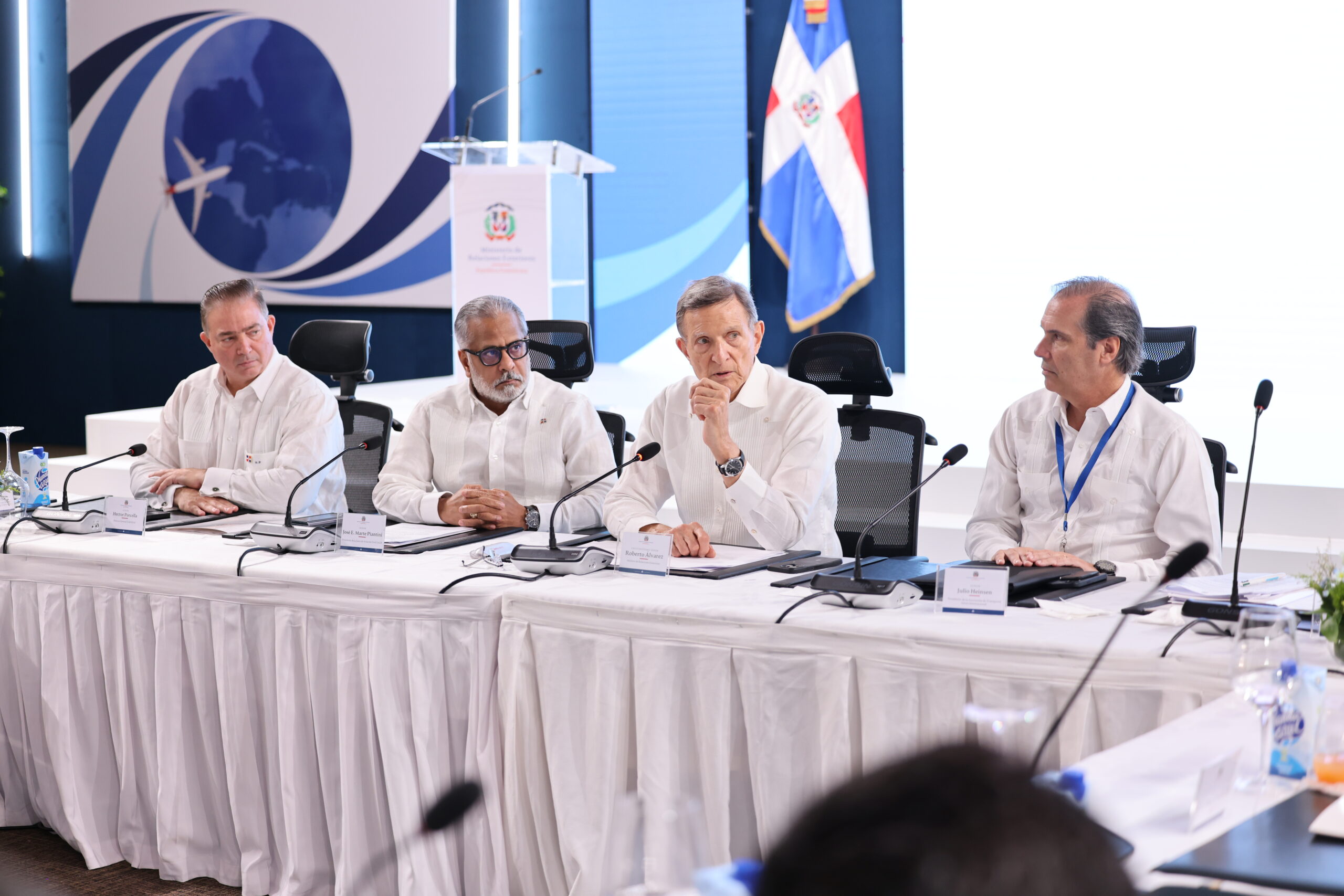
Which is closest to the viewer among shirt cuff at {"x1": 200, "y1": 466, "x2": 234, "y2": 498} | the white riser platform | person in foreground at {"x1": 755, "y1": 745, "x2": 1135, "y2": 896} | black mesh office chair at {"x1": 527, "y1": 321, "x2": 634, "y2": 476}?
person in foreground at {"x1": 755, "y1": 745, "x2": 1135, "y2": 896}

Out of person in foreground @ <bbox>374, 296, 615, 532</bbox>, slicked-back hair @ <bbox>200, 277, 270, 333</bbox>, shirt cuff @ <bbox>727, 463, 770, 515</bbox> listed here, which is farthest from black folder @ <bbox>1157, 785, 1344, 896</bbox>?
slicked-back hair @ <bbox>200, 277, 270, 333</bbox>

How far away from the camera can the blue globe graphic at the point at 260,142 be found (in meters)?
8.63

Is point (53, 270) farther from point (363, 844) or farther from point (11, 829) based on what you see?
point (363, 844)

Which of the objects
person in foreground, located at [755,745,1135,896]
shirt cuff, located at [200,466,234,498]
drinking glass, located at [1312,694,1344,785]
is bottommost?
drinking glass, located at [1312,694,1344,785]

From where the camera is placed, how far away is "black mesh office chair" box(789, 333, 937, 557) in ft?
11.2

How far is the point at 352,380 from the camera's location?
14.2 feet

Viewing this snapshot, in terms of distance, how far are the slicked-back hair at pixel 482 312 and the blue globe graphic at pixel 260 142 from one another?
18.5 feet

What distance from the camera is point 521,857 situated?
2408 mm

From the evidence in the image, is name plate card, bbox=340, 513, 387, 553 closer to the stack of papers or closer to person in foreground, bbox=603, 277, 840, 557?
person in foreground, bbox=603, 277, 840, 557

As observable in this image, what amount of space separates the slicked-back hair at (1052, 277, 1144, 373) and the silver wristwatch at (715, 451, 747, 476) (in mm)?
755

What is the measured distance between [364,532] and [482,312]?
2.53 feet

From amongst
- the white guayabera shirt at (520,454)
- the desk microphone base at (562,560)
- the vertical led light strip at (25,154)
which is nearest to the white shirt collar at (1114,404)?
the desk microphone base at (562,560)

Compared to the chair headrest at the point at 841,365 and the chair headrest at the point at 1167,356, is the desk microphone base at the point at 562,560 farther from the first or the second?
the chair headrest at the point at 1167,356

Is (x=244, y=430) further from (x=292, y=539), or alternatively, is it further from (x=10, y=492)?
(x=292, y=539)
